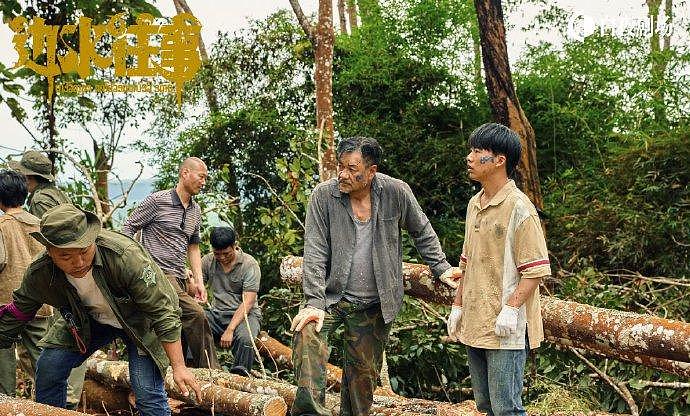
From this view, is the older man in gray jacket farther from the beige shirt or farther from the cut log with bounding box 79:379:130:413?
the cut log with bounding box 79:379:130:413

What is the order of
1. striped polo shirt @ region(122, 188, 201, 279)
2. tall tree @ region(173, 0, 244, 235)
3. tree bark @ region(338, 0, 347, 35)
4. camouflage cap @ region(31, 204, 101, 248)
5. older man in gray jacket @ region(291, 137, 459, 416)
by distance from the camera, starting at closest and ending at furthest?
camouflage cap @ region(31, 204, 101, 248) < older man in gray jacket @ region(291, 137, 459, 416) < striped polo shirt @ region(122, 188, 201, 279) < tall tree @ region(173, 0, 244, 235) < tree bark @ region(338, 0, 347, 35)

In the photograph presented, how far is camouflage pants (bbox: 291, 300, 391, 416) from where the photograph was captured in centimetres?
482

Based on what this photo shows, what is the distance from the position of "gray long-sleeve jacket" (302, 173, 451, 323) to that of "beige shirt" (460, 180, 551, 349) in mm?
864

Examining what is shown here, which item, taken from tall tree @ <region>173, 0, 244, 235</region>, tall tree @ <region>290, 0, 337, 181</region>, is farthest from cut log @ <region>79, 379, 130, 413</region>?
tall tree @ <region>173, 0, 244, 235</region>

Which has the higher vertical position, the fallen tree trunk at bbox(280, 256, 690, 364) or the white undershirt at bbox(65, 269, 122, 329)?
the white undershirt at bbox(65, 269, 122, 329)

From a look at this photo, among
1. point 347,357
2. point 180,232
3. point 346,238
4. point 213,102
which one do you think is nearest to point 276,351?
point 180,232

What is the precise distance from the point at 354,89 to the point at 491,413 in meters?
10.0

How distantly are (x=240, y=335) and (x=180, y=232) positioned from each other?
129 centimetres

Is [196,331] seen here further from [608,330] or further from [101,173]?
[101,173]

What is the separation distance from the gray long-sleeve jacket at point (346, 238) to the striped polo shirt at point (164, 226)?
2411 millimetres

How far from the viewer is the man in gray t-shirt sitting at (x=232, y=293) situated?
8.01m

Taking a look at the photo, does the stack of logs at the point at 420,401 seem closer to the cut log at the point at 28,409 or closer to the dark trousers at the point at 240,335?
the cut log at the point at 28,409

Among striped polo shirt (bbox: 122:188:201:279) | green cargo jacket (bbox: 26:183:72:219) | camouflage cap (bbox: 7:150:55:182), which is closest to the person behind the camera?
green cargo jacket (bbox: 26:183:72:219)

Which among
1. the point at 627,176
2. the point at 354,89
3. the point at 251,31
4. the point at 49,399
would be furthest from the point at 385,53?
the point at 49,399
